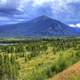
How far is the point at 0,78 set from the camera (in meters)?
39.2

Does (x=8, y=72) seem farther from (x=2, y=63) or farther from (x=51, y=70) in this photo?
(x=51, y=70)

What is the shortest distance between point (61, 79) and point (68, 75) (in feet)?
2.42

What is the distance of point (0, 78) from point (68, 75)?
60.4ft

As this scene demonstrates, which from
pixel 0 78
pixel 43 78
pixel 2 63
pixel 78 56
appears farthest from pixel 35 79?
pixel 2 63

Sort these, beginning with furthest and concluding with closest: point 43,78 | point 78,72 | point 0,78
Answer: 1. point 0,78
2. point 43,78
3. point 78,72

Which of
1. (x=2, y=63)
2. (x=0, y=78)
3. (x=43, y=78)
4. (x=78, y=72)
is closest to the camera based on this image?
(x=78, y=72)

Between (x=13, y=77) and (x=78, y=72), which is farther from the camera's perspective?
(x=13, y=77)

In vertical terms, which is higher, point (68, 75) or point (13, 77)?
point (68, 75)

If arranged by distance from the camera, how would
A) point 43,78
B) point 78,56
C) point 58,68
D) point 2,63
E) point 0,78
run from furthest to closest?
point 2,63, point 0,78, point 78,56, point 58,68, point 43,78

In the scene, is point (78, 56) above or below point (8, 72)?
above

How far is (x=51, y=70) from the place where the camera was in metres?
31.8

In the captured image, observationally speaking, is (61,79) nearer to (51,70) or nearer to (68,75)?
(68,75)

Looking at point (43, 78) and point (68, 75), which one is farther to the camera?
point (43, 78)

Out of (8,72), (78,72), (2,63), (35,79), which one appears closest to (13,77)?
(8,72)
